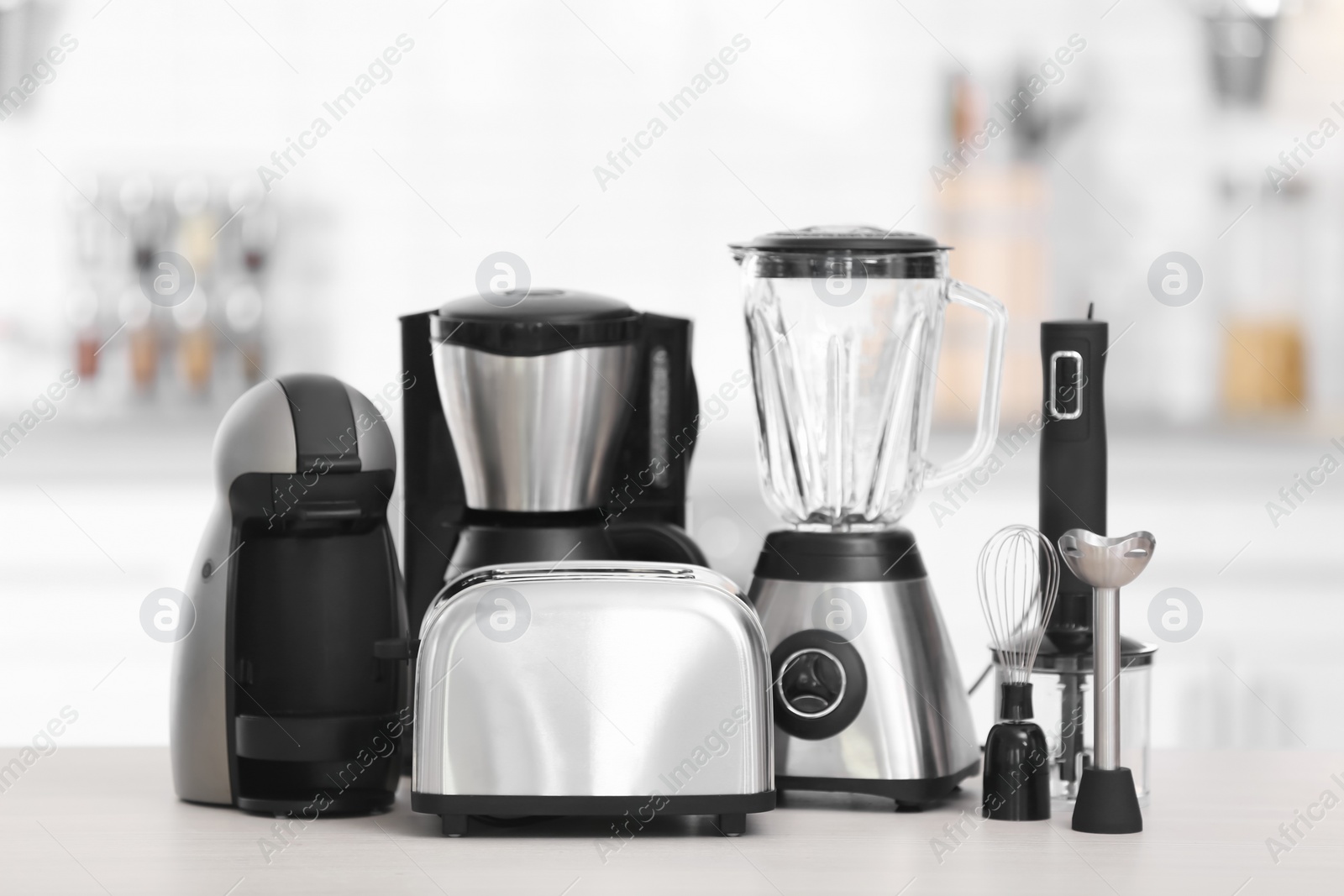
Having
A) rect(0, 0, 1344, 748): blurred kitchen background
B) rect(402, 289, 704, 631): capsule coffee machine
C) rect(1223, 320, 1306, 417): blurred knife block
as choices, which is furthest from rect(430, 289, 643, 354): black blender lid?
rect(1223, 320, 1306, 417): blurred knife block

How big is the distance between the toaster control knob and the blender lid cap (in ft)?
0.81

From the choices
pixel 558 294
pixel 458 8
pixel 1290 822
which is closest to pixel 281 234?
pixel 458 8

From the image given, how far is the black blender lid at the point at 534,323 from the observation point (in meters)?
1.01

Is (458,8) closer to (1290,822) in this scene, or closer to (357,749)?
(357,749)

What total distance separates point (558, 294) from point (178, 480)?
125 cm

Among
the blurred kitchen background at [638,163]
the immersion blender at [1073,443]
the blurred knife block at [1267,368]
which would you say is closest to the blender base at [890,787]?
the immersion blender at [1073,443]

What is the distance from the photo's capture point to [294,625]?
3.04 feet

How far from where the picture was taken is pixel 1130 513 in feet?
6.93

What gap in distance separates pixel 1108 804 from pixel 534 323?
1.51 feet

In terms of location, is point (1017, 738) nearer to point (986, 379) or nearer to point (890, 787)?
point (890, 787)

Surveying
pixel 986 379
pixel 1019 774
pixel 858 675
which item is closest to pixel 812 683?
pixel 858 675

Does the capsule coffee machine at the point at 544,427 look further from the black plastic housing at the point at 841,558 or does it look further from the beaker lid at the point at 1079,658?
the beaker lid at the point at 1079,658

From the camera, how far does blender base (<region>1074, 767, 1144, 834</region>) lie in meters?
0.86

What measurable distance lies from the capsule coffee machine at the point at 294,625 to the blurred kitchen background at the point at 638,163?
1427 millimetres
